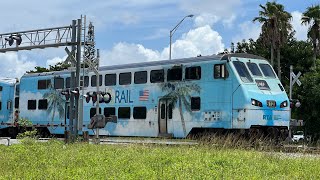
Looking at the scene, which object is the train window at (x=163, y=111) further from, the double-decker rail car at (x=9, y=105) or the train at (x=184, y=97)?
the double-decker rail car at (x=9, y=105)

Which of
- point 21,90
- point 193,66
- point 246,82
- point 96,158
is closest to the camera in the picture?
point 96,158

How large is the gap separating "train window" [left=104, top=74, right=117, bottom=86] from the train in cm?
5

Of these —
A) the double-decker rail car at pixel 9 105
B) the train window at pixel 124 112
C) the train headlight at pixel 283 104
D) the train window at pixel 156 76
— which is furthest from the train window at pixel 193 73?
the double-decker rail car at pixel 9 105

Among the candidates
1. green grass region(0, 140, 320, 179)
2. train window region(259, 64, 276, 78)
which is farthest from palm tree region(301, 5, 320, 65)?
green grass region(0, 140, 320, 179)

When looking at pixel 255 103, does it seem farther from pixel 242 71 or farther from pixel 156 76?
pixel 156 76

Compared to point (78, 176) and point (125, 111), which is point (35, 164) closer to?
point (78, 176)

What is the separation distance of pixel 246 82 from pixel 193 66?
9.37 feet

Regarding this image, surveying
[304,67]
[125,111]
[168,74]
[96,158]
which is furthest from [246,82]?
[304,67]

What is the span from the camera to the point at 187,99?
23.6 metres

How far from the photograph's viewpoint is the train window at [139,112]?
25.7 metres

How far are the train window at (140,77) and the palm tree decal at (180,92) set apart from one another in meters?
1.41

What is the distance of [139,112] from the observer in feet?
85.2

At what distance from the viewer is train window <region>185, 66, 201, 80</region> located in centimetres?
2316

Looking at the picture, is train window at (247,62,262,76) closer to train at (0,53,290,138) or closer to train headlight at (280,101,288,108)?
train at (0,53,290,138)
